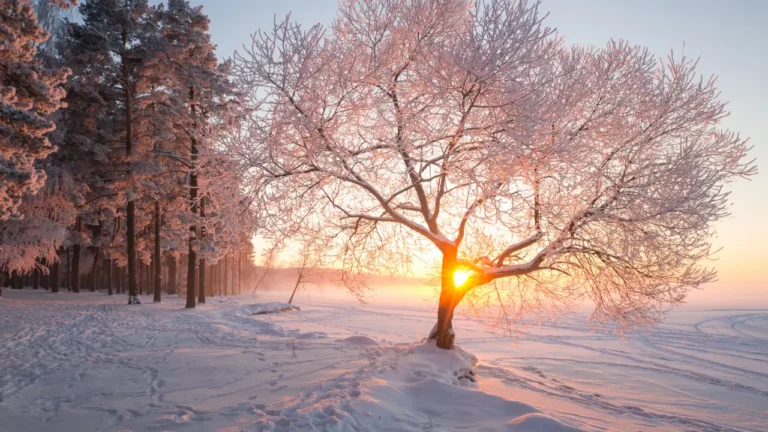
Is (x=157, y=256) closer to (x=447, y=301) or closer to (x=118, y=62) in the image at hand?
(x=118, y=62)

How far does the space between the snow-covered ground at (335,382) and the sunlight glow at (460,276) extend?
1549 mm

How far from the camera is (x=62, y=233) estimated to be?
19.0 m

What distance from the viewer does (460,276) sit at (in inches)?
365

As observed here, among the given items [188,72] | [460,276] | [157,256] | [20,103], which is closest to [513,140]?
[460,276]

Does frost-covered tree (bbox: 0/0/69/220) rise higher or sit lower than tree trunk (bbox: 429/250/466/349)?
higher

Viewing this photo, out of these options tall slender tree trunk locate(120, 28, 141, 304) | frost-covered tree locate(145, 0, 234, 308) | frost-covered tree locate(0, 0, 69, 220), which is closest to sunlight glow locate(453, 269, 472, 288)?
frost-covered tree locate(0, 0, 69, 220)

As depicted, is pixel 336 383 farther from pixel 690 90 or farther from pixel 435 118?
pixel 690 90

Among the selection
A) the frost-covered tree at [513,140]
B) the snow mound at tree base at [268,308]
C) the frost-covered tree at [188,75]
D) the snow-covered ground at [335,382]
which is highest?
the frost-covered tree at [188,75]

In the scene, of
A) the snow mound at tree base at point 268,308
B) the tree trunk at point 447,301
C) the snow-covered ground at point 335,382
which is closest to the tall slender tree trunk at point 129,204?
the snow-covered ground at point 335,382

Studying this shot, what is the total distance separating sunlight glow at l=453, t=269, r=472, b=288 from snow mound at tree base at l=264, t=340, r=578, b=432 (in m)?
2.08

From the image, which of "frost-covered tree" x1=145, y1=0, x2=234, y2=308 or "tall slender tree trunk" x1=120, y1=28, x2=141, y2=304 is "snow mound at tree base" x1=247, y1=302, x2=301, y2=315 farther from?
"tall slender tree trunk" x1=120, y1=28, x2=141, y2=304

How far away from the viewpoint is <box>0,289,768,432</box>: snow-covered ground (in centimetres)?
501

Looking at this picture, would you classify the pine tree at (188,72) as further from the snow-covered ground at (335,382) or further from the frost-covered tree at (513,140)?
the frost-covered tree at (513,140)

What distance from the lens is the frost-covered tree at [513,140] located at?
21.1ft
